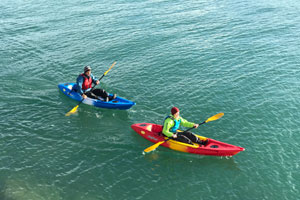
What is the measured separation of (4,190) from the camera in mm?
11805

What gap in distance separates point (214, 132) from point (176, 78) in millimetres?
6702

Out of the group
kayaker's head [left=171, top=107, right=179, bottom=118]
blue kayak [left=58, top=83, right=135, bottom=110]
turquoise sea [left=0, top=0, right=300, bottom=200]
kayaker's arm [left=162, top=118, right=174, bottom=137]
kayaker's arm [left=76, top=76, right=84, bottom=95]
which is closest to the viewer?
turquoise sea [left=0, top=0, right=300, bottom=200]

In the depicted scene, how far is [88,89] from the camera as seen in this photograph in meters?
18.0

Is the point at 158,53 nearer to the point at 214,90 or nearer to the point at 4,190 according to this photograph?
the point at 214,90

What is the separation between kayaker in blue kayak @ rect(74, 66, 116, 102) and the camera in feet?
56.3

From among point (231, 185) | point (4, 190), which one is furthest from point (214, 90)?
point (4, 190)

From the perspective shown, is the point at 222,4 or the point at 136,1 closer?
the point at 222,4

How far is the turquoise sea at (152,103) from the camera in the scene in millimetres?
12125

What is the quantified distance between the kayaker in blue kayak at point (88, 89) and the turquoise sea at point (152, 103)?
83cm

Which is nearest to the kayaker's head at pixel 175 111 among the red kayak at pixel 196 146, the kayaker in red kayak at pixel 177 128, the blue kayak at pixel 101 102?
the kayaker in red kayak at pixel 177 128

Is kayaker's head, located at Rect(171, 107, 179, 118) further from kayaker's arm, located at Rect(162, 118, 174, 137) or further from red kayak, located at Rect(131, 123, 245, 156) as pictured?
red kayak, located at Rect(131, 123, 245, 156)

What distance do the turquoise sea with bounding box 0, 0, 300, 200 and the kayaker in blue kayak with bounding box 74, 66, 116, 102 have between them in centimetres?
83

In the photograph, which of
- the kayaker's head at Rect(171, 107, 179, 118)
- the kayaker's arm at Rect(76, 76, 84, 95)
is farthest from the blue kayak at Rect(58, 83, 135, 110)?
the kayaker's head at Rect(171, 107, 179, 118)

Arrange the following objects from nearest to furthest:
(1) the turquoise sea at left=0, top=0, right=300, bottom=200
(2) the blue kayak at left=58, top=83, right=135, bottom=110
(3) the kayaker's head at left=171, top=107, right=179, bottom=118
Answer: (1) the turquoise sea at left=0, top=0, right=300, bottom=200 → (3) the kayaker's head at left=171, top=107, right=179, bottom=118 → (2) the blue kayak at left=58, top=83, right=135, bottom=110
